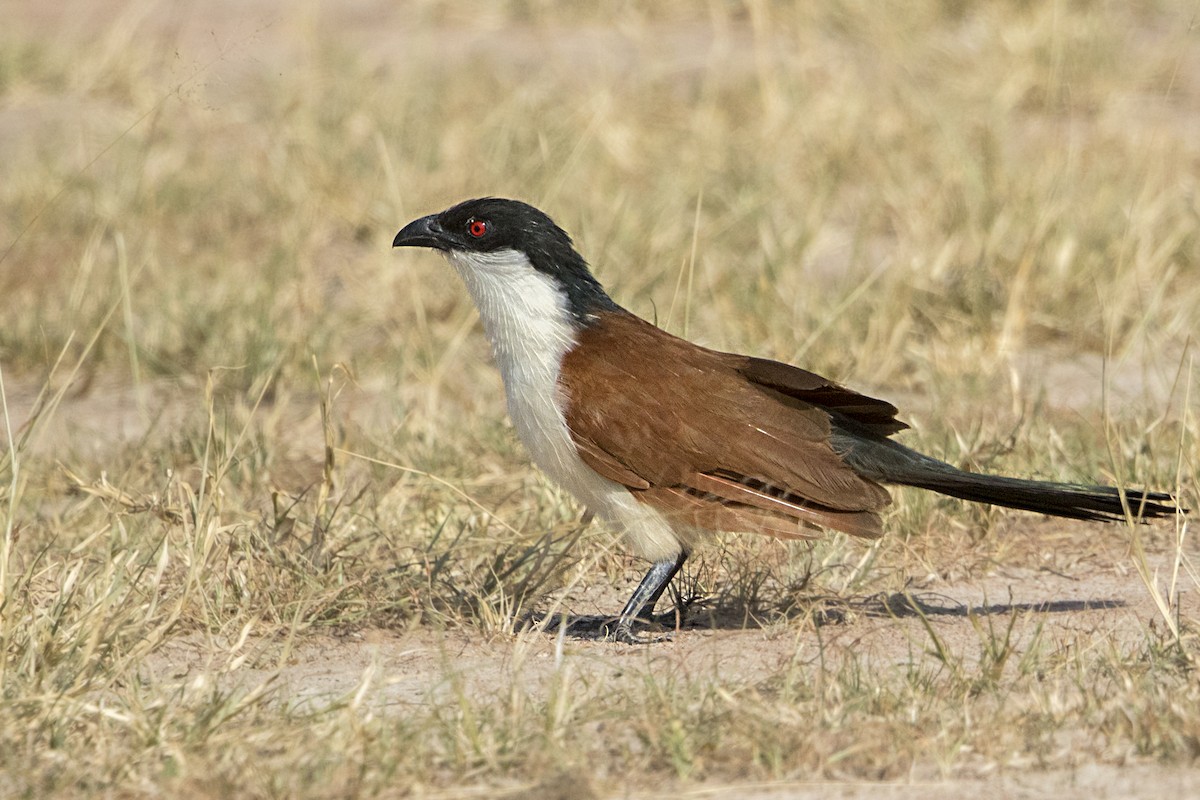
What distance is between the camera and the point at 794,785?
2918 mm

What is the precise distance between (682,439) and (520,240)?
0.65 meters

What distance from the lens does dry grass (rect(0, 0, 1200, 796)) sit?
3084 millimetres

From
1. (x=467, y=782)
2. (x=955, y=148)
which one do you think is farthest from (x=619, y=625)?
(x=955, y=148)

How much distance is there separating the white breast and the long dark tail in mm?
472

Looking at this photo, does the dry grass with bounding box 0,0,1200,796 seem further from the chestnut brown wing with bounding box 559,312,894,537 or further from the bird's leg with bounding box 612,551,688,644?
→ the chestnut brown wing with bounding box 559,312,894,537

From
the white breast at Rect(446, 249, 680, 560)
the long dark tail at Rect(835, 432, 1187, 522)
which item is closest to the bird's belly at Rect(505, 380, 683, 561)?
the white breast at Rect(446, 249, 680, 560)

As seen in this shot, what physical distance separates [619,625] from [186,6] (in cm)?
776

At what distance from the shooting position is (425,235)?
13.7 feet

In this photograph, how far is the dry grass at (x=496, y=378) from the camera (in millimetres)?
3084

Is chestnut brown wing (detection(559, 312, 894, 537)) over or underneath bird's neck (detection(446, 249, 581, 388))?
underneath

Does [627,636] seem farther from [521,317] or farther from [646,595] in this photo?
[521,317]

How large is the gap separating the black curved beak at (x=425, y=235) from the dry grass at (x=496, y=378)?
17.5 inches

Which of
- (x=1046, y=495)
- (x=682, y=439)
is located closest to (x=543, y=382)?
(x=682, y=439)

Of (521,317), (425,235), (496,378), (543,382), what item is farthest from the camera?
(496,378)
